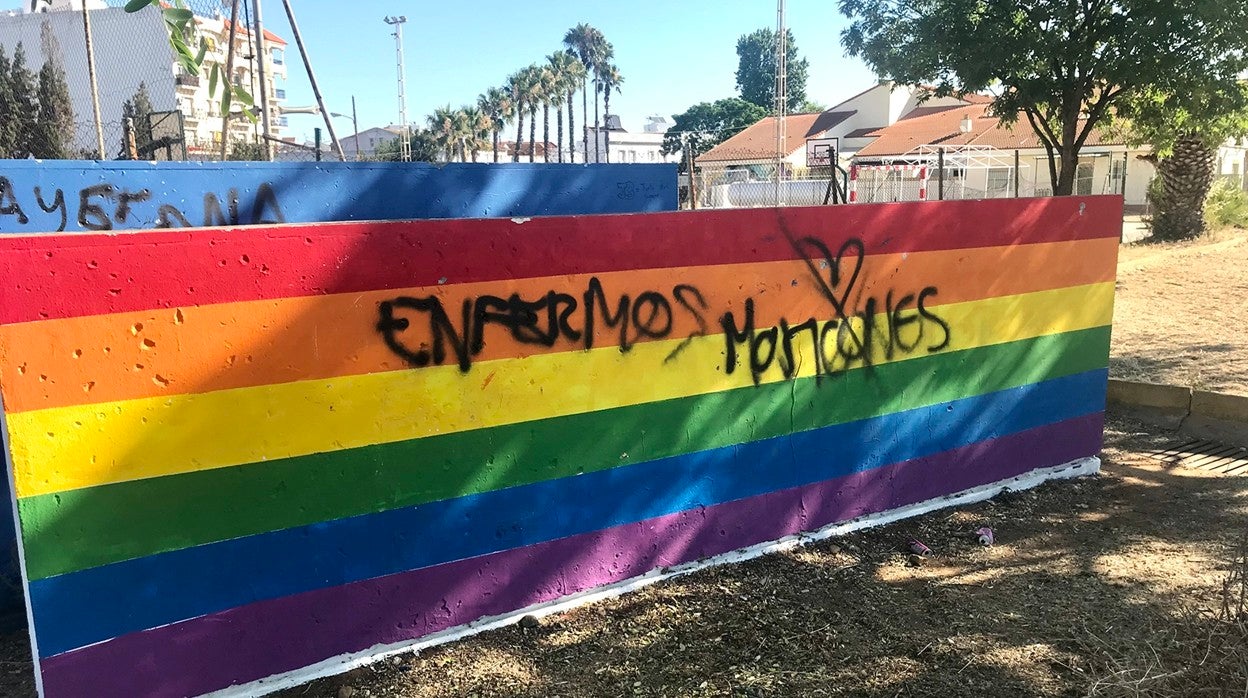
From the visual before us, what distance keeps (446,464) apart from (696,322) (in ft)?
4.12

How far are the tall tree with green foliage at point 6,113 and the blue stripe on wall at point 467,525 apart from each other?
22948 millimetres

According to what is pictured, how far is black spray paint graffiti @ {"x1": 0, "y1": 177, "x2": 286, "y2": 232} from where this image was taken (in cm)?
423

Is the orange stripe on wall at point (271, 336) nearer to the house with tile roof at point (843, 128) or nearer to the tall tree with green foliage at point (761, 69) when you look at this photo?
the house with tile roof at point (843, 128)

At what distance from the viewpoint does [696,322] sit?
3715mm

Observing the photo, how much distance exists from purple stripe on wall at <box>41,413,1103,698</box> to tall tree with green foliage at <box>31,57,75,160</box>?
23.8m

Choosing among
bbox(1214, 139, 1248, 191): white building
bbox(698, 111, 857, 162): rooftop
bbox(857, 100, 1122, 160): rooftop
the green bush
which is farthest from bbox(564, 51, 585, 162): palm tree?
the green bush

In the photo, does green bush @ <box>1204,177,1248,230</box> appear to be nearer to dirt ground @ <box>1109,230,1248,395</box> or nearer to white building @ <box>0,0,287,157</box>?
dirt ground @ <box>1109,230,1248,395</box>

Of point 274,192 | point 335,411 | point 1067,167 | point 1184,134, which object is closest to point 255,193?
point 274,192

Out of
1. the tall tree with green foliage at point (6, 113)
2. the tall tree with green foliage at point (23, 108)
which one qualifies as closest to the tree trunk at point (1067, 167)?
the tall tree with green foliage at point (23, 108)

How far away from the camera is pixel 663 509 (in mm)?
3727

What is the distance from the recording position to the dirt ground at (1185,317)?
7.44m

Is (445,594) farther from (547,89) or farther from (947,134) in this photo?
(547,89)

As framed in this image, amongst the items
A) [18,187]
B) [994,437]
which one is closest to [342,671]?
[18,187]

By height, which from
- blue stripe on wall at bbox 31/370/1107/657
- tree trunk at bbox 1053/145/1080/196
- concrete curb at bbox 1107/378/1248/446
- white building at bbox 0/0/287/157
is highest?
white building at bbox 0/0/287/157
